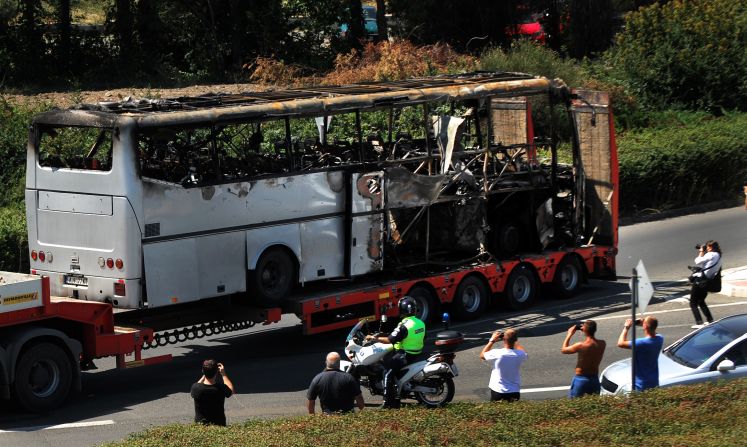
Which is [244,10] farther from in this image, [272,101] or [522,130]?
[272,101]

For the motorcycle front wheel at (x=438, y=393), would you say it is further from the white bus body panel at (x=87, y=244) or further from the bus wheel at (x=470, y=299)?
the bus wheel at (x=470, y=299)

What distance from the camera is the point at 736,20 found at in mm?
37219

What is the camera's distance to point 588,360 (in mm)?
13016

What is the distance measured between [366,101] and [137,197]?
4.33 metres

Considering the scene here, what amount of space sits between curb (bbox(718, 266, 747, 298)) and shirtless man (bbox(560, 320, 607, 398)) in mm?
8342

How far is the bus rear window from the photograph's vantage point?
15.6m

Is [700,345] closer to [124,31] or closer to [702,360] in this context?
[702,360]

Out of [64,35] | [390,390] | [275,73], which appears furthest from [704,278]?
[64,35]

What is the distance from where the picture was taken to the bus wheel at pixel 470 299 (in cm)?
1892

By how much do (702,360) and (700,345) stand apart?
39cm

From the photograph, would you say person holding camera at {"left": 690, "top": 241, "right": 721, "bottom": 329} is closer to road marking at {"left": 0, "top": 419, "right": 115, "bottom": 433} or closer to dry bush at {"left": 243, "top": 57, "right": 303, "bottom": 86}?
road marking at {"left": 0, "top": 419, "right": 115, "bottom": 433}

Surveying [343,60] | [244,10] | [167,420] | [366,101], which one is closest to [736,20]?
[343,60]

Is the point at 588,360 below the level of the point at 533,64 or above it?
below

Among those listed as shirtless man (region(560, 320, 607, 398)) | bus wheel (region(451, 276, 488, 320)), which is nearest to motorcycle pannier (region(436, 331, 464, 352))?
shirtless man (region(560, 320, 607, 398))
